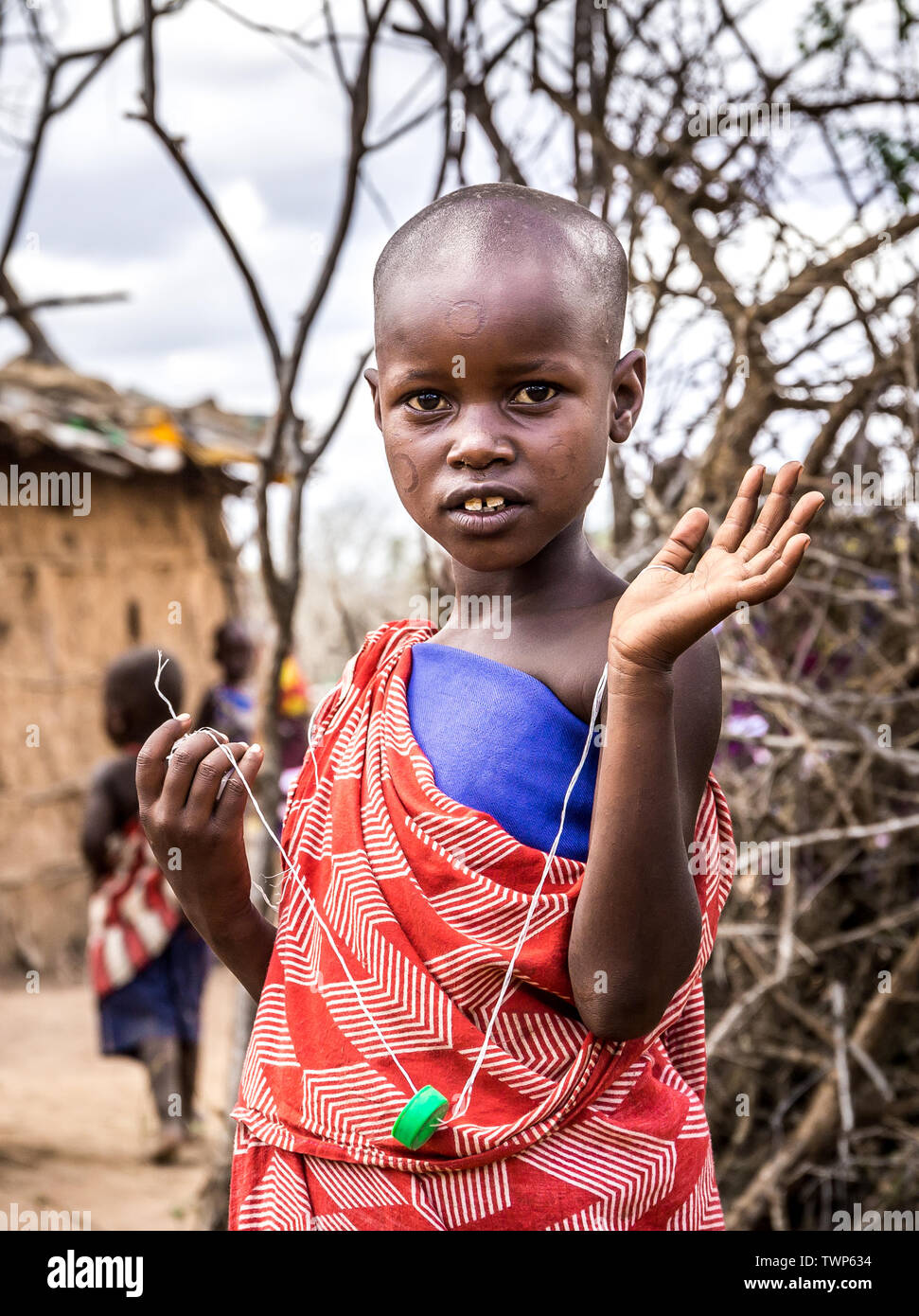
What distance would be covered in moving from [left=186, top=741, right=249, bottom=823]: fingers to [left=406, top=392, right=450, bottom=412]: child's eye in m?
0.39

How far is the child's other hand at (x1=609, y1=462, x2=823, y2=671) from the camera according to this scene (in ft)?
3.33

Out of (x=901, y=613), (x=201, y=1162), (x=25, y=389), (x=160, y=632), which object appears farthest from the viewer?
(x=160, y=632)

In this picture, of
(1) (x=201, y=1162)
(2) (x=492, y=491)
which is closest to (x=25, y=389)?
(1) (x=201, y=1162)

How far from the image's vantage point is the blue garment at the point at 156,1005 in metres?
4.96

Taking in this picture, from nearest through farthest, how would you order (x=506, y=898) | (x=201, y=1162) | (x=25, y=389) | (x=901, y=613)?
(x=506, y=898) → (x=901, y=613) → (x=201, y=1162) → (x=25, y=389)

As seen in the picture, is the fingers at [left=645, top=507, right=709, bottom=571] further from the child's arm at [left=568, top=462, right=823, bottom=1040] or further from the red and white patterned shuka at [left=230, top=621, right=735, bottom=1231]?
the red and white patterned shuka at [left=230, top=621, right=735, bottom=1231]

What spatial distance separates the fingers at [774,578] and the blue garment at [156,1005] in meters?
4.37

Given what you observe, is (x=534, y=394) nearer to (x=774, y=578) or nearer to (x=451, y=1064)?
(x=774, y=578)

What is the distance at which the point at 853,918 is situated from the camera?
315 centimetres

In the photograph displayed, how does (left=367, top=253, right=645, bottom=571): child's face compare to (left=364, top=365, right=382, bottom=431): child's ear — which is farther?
(left=364, top=365, right=382, bottom=431): child's ear

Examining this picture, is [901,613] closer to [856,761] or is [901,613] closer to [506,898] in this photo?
[856,761]

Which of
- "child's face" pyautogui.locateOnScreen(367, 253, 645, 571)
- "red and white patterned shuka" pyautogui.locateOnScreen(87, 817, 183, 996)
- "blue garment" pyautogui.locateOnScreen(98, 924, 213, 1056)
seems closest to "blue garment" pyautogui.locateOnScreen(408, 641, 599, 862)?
"child's face" pyautogui.locateOnScreen(367, 253, 645, 571)
